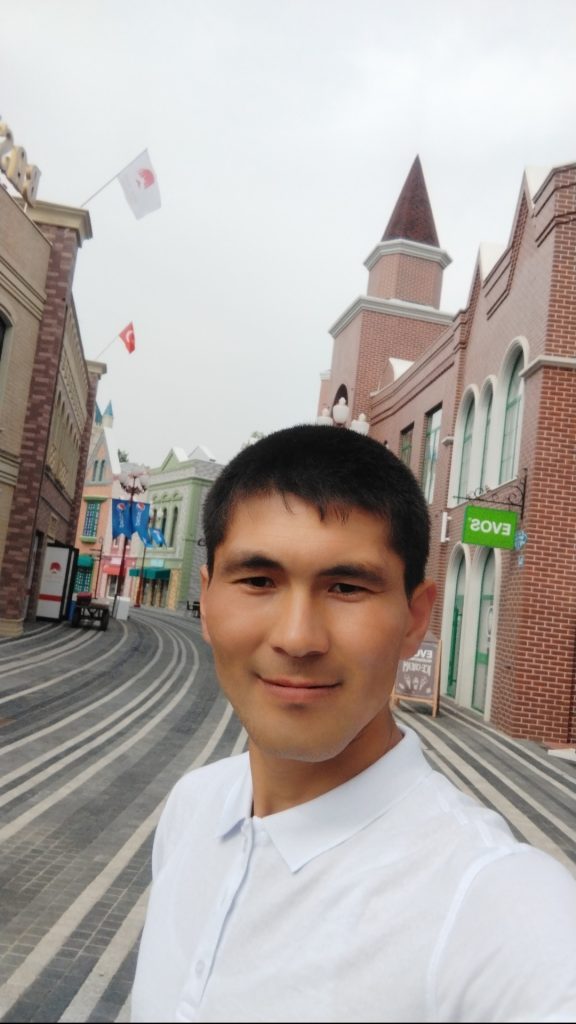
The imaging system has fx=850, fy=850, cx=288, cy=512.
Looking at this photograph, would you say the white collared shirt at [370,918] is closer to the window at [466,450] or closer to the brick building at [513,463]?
the brick building at [513,463]

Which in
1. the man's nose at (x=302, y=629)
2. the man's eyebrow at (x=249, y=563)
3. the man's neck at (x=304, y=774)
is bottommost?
the man's neck at (x=304, y=774)

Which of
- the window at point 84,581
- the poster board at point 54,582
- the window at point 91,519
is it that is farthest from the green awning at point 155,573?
the poster board at point 54,582

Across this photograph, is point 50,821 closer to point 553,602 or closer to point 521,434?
point 553,602

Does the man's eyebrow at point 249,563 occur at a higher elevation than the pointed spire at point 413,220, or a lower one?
lower

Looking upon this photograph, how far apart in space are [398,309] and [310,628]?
32.1 metres

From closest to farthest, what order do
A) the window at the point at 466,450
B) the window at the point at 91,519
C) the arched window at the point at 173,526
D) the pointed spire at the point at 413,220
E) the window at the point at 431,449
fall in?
the window at the point at 466,450 → the window at the point at 431,449 → the pointed spire at the point at 413,220 → the arched window at the point at 173,526 → the window at the point at 91,519

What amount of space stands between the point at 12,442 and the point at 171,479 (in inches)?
1429

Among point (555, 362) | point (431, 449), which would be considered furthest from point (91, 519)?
point (555, 362)

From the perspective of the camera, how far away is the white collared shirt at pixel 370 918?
0.89 meters

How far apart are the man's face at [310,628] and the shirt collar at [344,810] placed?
5 centimetres

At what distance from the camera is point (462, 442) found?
67.4 ft

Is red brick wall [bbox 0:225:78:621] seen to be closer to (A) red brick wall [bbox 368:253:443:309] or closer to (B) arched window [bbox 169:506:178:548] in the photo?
(A) red brick wall [bbox 368:253:443:309]

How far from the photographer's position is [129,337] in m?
33.6

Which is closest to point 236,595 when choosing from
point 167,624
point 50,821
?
point 50,821
